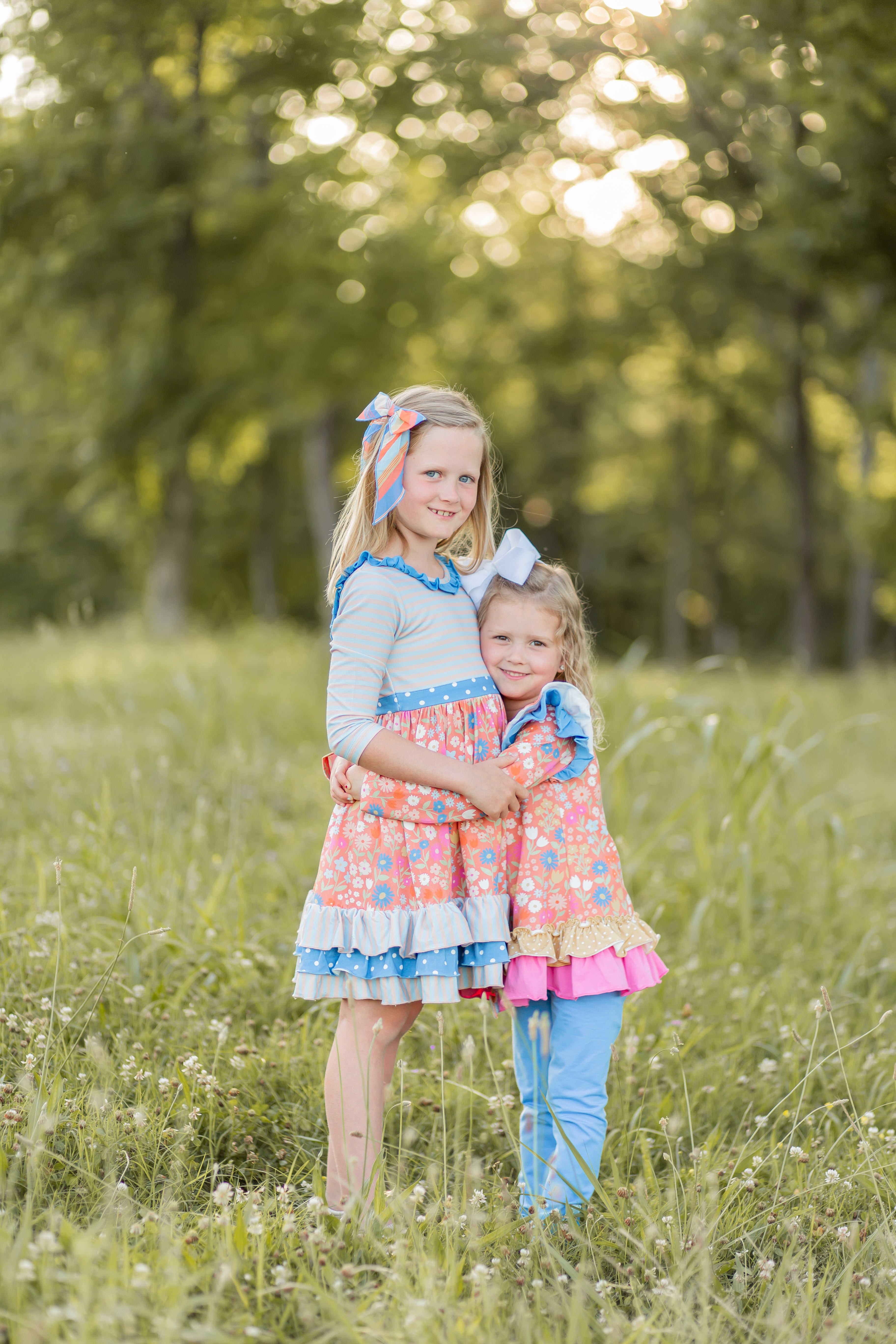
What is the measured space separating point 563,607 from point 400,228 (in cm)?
1404

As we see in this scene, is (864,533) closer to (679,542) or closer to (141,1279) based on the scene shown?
(679,542)

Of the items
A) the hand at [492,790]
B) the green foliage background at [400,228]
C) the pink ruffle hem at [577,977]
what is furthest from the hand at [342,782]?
the green foliage background at [400,228]

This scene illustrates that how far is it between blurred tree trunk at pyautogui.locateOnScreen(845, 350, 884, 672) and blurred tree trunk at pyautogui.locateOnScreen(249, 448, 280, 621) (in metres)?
12.7

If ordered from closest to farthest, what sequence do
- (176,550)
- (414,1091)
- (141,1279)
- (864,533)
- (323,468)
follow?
(141,1279)
(414,1091)
(864,533)
(176,550)
(323,468)

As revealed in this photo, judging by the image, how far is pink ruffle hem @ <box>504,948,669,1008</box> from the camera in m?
2.53

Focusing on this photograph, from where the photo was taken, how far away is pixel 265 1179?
2.35m

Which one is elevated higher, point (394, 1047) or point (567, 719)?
point (567, 719)

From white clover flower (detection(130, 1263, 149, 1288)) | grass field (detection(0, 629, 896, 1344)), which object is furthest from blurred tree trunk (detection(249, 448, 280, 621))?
white clover flower (detection(130, 1263, 149, 1288))

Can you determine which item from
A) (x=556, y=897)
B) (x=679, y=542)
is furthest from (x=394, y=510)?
(x=679, y=542)

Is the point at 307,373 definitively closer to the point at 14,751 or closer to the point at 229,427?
the point at 229,427

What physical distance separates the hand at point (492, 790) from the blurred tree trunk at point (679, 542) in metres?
23.9

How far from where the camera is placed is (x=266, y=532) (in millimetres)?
27844

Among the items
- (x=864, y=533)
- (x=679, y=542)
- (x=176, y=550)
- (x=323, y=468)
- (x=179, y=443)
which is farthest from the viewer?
(x=679, y=542)

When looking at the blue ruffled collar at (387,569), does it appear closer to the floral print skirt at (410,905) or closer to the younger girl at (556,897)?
the younger girl at (556,897)
